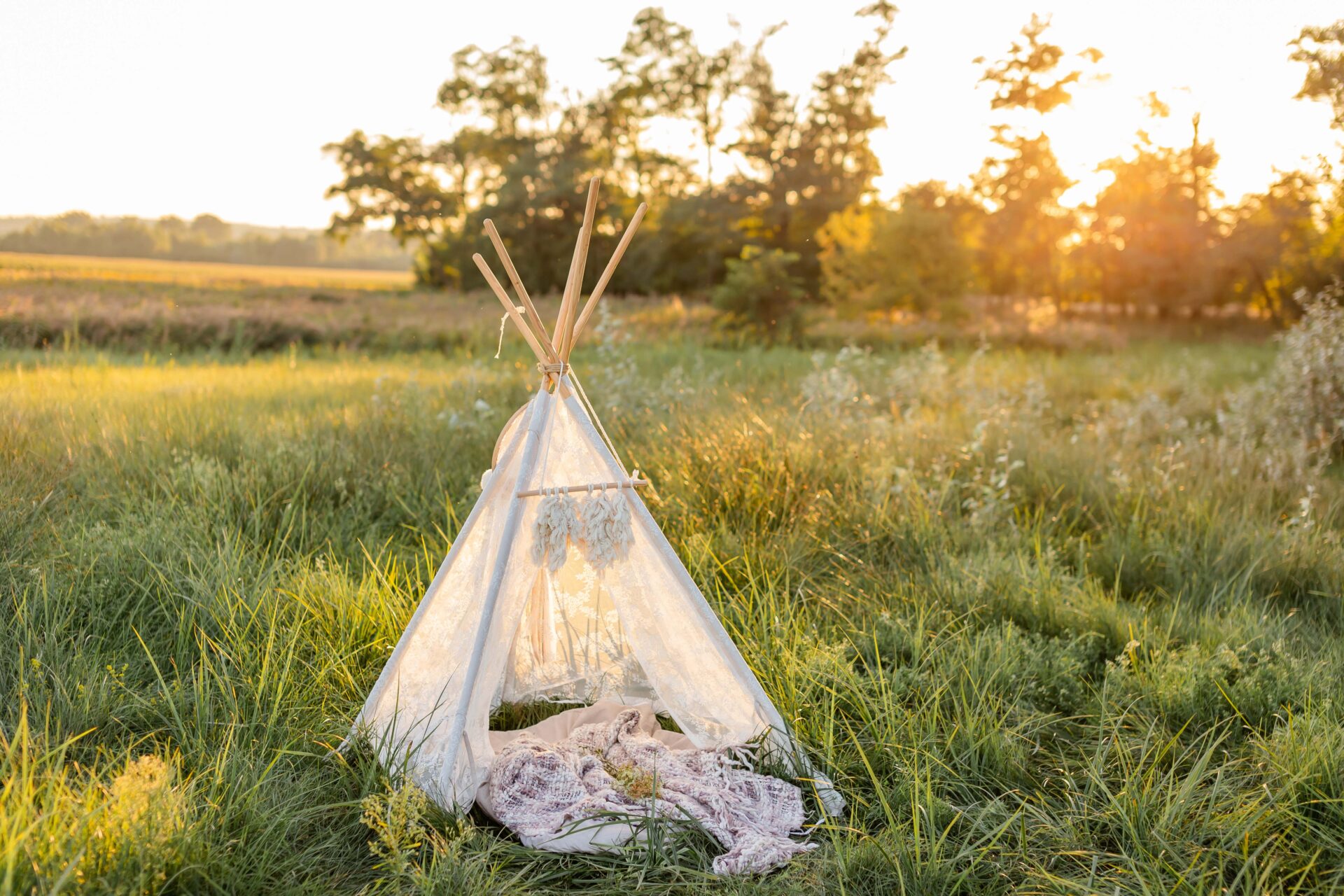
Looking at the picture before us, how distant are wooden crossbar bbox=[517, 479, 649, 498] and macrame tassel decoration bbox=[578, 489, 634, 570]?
0.02m

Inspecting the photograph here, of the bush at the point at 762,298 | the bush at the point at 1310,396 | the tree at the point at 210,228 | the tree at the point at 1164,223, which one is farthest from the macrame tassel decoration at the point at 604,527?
the tree at the point at 1164,223

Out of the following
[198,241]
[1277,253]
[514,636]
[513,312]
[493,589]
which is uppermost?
[1277,253]

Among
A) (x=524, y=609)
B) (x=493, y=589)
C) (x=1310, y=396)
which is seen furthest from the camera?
(x=1310, y=396)

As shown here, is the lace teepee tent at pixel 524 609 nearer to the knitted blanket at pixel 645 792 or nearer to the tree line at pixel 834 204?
the knitted blanket at pixel 645 792

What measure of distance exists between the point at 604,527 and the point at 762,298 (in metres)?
13.2

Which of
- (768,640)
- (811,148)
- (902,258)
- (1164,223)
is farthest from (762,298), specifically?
(1164,223)

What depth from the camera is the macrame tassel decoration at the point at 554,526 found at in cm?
275

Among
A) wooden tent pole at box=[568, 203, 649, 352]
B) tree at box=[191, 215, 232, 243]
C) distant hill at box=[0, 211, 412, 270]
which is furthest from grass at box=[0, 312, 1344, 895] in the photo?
tree at box=[191, 215, 232, 243]

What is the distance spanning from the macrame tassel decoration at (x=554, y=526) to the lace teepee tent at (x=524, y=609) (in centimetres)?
2

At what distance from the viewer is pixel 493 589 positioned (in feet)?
8.71

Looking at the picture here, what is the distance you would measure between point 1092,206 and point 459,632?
25348 millimetres

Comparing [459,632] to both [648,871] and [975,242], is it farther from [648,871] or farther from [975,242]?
[975,242]

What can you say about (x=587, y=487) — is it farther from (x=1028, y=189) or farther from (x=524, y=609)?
(x=1028, y=189)

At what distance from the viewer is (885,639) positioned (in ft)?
12.1
